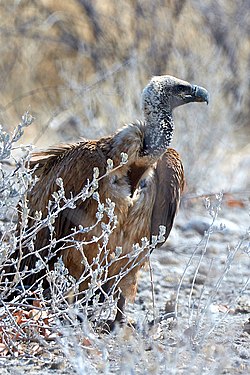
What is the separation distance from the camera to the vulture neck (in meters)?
6.52

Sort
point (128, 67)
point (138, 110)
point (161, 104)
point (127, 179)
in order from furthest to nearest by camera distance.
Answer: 1. point (128, 67)
2. point (138, 110)
3. point (161, 104)
4. point (127, 179)

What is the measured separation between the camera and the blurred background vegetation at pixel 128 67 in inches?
421

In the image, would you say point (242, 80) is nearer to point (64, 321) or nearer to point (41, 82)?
point (41, 82)

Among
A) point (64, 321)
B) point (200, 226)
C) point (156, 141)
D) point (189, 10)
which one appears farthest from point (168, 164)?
point (189, 10)

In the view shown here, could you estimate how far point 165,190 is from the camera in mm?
6766

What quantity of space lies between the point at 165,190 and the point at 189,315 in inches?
60.8

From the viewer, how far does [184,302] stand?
720 cm

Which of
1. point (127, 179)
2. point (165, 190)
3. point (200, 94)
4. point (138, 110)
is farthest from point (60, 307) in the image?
point (138, 110)

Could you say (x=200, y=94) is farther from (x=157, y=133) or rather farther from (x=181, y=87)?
(x=157, y=133)

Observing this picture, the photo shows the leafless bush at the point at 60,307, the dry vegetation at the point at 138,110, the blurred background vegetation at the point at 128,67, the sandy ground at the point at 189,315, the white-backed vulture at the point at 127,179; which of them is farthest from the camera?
the blurred background vegetation at the point at 128,67

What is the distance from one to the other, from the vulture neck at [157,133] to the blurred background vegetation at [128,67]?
235 cm

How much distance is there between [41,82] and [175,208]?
7846mm

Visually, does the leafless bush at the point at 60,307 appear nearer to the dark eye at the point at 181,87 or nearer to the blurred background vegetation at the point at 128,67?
the dark eye at the point at 181,87

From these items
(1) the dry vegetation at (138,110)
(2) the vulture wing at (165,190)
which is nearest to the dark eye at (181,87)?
(2) the vulture wing at (165,190)
